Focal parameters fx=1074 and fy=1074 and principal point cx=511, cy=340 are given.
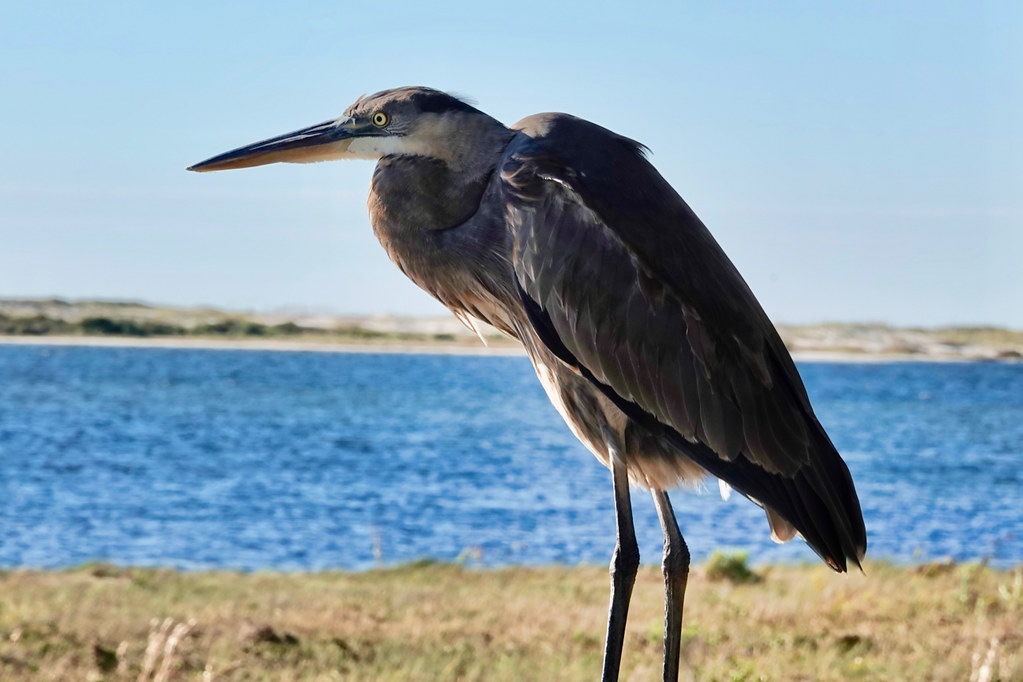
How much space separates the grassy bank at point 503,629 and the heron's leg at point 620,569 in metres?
1.48

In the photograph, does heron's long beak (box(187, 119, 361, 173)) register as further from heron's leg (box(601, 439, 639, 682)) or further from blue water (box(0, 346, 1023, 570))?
blue water (box(0, 346, 1023, 570))

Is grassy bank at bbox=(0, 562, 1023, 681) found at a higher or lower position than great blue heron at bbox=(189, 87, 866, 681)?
lower

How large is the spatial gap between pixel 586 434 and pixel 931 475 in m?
36.8

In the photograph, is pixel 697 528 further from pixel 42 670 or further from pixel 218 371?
pixel 218 371

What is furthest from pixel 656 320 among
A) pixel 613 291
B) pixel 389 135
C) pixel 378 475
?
pixel 378 475

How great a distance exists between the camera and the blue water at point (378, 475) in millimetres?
21547

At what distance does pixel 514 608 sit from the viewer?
8852 millimetres

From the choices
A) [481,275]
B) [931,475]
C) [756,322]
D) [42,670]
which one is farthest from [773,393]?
[931,475]

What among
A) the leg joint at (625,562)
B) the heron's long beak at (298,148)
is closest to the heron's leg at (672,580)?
the leg joint at (625,562)

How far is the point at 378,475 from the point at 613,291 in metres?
36.5

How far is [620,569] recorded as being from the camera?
371 cm

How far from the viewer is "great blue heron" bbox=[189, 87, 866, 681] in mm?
3406

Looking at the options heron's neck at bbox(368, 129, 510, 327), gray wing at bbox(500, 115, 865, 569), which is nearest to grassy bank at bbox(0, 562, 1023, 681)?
gray wing at bbox(500, 115, 865, 569)

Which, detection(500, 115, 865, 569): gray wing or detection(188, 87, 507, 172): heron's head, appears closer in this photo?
detection(500, 115, 865, 569): gray wing
